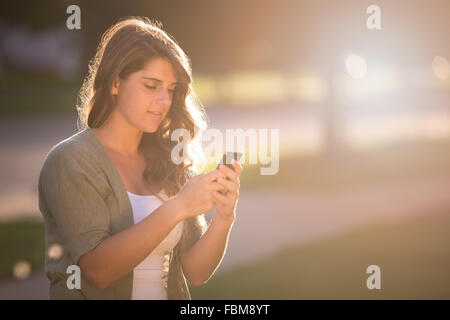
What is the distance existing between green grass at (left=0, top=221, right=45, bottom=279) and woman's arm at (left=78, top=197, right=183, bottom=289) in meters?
3.84

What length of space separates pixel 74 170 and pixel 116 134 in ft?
1.35

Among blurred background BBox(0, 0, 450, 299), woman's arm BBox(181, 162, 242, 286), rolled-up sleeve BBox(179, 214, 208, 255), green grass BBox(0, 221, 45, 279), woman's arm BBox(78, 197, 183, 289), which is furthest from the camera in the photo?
blurred background BBox(0, 0, 450, 299)

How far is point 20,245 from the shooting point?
712 cm

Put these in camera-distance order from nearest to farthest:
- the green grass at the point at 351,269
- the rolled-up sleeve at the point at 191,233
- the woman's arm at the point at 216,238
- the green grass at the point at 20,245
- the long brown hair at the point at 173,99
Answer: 1. the woman's arm at the point at 216,238
2. the long brown hair at the point at 173,99
3. the rolled-up sleeve at the point at 191,233
4. the green grass at the point at 351,269
5. the green grass at the point at 20,245

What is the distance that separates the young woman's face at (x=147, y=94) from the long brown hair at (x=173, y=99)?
0.03 m

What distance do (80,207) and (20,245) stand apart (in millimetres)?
4696

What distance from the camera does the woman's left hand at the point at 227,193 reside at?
2919mm

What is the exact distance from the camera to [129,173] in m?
3.12

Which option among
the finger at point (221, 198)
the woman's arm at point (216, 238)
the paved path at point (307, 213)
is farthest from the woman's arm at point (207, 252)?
the paved path at point (307, 213)

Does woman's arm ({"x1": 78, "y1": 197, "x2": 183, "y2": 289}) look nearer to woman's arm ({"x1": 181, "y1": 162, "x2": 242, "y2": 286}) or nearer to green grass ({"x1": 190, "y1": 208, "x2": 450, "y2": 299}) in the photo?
woman's arm ({"x1": 181, "y1": 162, "x2": 242, "y2": 286})

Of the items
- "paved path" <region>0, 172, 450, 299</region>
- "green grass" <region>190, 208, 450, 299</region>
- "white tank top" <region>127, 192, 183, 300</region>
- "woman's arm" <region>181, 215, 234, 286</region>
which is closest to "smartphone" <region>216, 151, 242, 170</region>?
"woman's arm" <region>181, 215, 234, 286</region>

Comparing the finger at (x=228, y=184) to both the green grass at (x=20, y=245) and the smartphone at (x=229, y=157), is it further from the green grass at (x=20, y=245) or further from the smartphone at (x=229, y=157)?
the green grass at (x=20, y=245)

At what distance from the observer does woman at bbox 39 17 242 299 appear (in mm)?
2783
